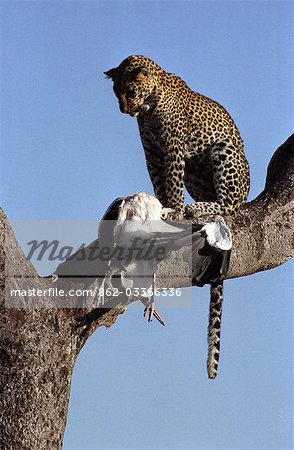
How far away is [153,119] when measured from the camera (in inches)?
368

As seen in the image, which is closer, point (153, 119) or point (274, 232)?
point (274, 232)

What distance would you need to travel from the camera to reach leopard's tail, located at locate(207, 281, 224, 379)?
343 inches

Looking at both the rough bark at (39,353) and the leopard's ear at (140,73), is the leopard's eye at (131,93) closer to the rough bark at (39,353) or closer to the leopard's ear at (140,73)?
Result: the leopard's ear at (140,73)

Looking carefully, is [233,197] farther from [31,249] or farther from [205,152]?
[31,249]

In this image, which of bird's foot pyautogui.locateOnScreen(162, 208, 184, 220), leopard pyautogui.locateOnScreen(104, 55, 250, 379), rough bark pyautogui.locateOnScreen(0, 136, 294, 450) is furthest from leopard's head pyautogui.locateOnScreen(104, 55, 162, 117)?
rough bark pyautogui.locateOnScreen(0, 136, 294, 450)

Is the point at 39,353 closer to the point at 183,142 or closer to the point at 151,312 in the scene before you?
the point at 151,312

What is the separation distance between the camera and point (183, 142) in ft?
30.3

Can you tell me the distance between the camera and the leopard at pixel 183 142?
9.07 meters

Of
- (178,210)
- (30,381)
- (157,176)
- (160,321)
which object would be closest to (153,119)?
(157,176)

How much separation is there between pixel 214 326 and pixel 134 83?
2.75 metres

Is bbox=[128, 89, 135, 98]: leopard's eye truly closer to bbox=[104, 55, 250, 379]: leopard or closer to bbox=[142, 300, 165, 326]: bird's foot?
bbox=[104, 55, 250, 379]: leopard

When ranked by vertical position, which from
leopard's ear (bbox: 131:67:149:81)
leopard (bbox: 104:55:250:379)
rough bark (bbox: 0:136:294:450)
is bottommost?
rough bark (bbox: 0:136:294:450)

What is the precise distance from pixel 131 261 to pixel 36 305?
90 centimetres

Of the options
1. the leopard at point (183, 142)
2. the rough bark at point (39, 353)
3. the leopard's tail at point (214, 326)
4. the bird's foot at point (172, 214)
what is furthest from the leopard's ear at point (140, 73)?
the leopard's tail at point (214, 326)
